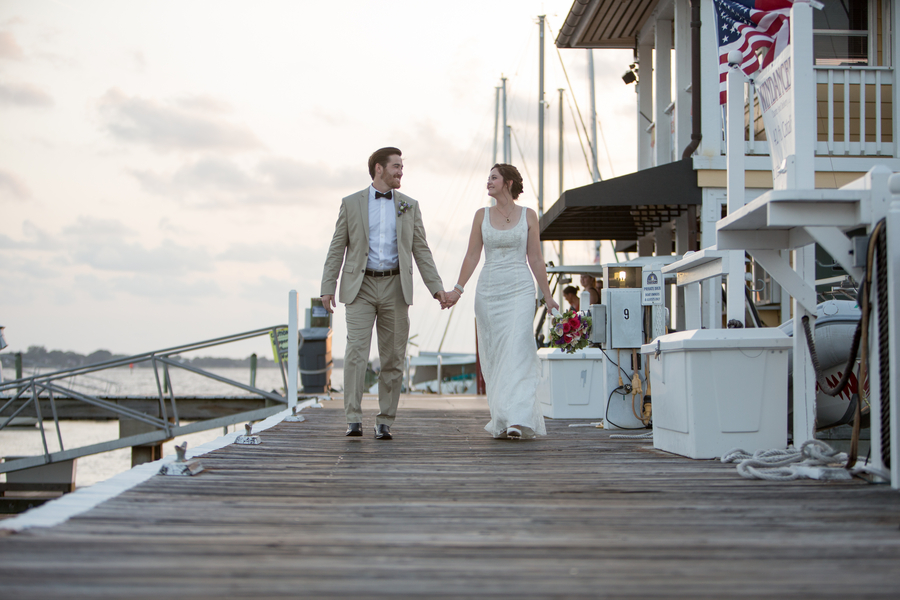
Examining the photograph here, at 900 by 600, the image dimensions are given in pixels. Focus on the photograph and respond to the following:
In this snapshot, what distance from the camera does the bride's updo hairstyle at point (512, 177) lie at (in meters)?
6.13

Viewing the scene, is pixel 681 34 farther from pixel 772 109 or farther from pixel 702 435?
pixel 702 435

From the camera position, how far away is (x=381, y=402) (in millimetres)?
5859

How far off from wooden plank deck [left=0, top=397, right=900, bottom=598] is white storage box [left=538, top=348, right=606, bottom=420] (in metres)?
4.11

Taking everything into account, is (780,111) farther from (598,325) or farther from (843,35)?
(843,35)

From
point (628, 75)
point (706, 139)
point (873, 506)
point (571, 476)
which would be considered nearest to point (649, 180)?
point (706, 139)

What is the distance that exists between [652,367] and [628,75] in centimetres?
955

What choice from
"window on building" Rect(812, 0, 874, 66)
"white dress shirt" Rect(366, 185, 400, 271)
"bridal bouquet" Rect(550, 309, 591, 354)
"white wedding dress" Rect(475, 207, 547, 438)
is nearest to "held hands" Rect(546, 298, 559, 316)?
"white wedding dress" Rect(475, 207, 547, 438)

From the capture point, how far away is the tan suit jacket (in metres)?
5.82

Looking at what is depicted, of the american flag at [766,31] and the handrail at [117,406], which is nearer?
the american flag at [766,31]

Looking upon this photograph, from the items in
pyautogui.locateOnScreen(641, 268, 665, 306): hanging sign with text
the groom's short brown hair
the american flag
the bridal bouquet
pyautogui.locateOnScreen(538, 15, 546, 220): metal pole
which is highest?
pyautogui.locateOnScreen(538, 15, 546, 220): metal pole

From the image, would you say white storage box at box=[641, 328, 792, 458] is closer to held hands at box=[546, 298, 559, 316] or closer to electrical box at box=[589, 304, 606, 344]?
held hands at box=[546, 298, 559, 316]

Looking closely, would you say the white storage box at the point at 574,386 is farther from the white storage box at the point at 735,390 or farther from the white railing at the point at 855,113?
the white storage box at the point at 735,390

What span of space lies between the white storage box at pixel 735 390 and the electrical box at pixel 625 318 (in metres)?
2.27

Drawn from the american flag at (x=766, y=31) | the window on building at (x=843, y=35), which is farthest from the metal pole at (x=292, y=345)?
the window on building at (x=843, y=35)
